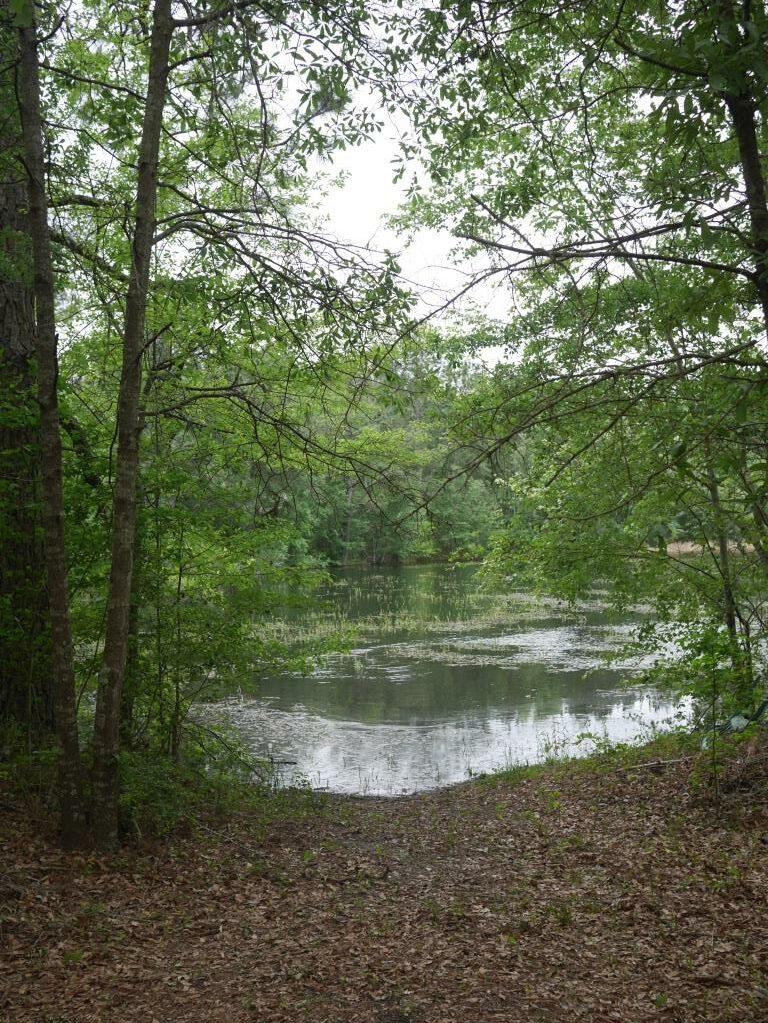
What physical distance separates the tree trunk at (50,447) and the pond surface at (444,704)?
538cm

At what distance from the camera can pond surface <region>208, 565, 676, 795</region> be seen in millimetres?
11523

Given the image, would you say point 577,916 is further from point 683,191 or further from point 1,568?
point 1,568

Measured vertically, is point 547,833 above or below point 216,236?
below

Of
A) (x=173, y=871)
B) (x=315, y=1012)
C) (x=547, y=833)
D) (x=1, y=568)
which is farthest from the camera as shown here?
(x=547, y=833)

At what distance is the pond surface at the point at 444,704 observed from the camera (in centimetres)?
1152

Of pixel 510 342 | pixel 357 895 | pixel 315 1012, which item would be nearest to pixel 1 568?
pixel 357 895

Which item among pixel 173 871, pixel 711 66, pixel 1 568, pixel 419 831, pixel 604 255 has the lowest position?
pixel 419 831

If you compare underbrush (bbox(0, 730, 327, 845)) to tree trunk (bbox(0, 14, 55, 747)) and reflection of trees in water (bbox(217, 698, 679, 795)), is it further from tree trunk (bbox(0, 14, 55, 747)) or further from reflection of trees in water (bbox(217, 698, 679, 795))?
reflection of trees in water (bbox(217, 698, 679, 795))

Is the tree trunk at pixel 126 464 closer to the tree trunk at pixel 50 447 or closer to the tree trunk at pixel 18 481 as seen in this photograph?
the tree trunk at pixel 50 447

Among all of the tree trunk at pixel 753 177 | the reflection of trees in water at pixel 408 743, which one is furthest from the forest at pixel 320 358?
the reflection of trees in water at pixel 408 743

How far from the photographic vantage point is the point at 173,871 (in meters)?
5.60

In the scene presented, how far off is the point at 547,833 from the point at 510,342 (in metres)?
5.43

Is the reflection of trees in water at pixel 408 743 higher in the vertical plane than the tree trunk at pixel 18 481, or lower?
lower

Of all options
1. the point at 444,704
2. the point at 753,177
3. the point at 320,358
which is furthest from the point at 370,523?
the point at 444,704
